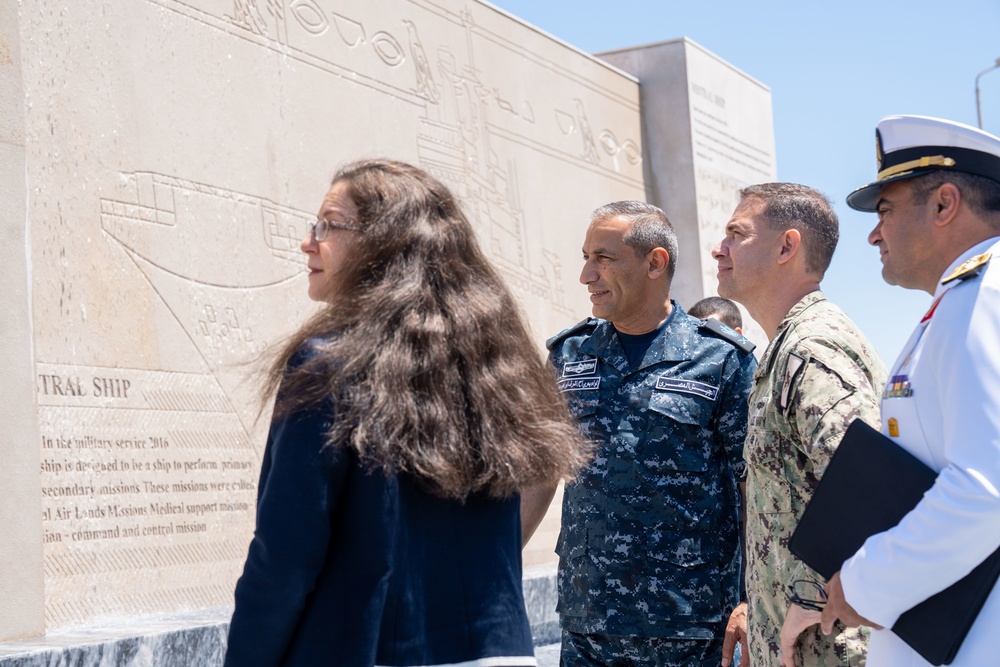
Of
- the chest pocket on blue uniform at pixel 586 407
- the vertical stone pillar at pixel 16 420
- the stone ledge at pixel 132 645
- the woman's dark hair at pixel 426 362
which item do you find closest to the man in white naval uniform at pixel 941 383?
the woman's dark hair at pixel 426 362

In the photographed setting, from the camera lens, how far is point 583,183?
829 cm

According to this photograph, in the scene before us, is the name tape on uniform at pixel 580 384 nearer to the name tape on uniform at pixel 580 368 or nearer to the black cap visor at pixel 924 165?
the name tape on uniform at pixel 580 368

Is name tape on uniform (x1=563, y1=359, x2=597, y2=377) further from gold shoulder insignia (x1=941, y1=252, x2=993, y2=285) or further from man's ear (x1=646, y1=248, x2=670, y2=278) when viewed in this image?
gold shoulder insignia (x1=941, y1=252, x2=993, y2=285)

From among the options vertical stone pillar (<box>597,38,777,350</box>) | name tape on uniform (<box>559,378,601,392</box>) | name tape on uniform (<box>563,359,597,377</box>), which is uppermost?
vertical stone pillar (<box>597,38,777,350</box>)

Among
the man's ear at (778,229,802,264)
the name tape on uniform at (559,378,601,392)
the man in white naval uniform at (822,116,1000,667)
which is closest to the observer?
the man in white naval uniform at (822,116,1000,667)

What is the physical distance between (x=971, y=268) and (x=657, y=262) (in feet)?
4.41

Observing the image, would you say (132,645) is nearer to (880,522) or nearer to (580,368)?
(580,368)

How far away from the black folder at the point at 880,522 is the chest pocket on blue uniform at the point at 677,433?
2.97 ft

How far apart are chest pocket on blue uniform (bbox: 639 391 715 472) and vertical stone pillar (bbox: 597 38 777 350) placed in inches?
253

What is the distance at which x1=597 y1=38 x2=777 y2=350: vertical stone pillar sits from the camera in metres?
9.23

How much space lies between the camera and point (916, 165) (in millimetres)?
1921

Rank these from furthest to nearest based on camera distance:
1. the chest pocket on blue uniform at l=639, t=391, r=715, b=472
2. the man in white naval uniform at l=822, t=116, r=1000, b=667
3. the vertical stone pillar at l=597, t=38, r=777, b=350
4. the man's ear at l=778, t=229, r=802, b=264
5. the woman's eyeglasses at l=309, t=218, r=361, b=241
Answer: the vertical stone pillar at l=597, t=38, r=777, b=350
the chest pocket on blue uniform at l=639, t=391, r=715, b=472
the man's ear at l=778, t=229, r=802, b=264
the woman's eyeglasses at l=309, t=218, r=361, b=241
the man in white naval uniform at l=822, t=116, r=1000, b=667

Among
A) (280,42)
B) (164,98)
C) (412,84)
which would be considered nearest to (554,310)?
(412,84)

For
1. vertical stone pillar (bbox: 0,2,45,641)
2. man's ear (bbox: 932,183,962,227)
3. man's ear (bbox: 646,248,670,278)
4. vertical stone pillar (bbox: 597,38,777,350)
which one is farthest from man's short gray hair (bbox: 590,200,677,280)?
vertical stone pillar (bbox: 597,38,777,350)
